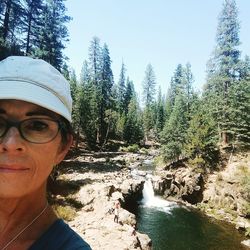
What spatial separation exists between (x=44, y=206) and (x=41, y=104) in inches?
24.7

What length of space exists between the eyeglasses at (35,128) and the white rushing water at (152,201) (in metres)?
26.6

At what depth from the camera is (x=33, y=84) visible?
1.69 m

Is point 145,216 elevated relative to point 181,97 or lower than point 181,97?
lower

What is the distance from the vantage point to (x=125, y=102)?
7875 cm

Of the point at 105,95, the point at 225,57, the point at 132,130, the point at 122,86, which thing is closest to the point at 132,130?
the point at 132,130

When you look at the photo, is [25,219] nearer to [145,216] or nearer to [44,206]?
[44,206]

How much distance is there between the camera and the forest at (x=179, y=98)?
29.7 meters

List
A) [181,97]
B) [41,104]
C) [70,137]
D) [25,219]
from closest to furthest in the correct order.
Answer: [41,104]
[25,219]
[70,137]
[181,97]

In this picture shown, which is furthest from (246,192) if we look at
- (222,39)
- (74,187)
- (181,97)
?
(181,97)

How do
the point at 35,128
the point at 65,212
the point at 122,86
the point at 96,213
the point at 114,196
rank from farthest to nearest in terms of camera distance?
the point at 122,86
the point at 114,196
the point at 96,213
the point at 65,212
the point at 35,128

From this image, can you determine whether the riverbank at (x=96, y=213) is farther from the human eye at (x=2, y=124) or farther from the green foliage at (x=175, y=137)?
the green foliage at (x=175, y=137)

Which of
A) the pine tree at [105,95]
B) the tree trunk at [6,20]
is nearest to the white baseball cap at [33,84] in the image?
the tree trunk at [6,20]

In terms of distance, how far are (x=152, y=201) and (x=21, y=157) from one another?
96.7ft

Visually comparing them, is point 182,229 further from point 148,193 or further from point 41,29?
point 41,29
